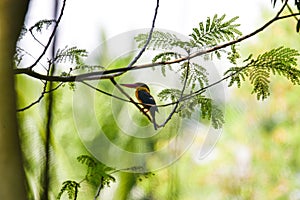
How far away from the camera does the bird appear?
71 cm

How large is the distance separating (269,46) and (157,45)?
11.5 ft

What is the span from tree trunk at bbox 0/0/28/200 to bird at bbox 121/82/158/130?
1.14 ft

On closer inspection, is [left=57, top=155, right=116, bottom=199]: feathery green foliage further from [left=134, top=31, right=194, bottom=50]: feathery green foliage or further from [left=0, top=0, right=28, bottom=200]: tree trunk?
[left=0, top=0, right=28, bottom=200]: tree trunk

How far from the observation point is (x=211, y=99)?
708 mm

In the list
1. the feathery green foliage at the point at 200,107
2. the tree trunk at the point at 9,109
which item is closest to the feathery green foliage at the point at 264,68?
the feathery green foliage at the point at 200,107

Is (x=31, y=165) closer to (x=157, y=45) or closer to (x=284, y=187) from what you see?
(x=157, y=45)

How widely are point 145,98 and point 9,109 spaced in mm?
378

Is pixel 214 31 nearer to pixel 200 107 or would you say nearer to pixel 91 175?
pixel 200 107

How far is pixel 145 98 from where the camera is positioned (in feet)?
2.38

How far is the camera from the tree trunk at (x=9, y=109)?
1.12ft

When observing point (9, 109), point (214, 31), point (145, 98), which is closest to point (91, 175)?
point (145, 98)

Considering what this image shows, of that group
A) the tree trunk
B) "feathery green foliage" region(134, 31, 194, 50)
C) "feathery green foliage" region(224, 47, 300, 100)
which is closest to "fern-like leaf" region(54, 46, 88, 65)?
"feathery green foliage" region(134, 31, 194, 50)

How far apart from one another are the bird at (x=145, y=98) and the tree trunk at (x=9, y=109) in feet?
1.14

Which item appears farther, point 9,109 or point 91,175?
point 91,175
